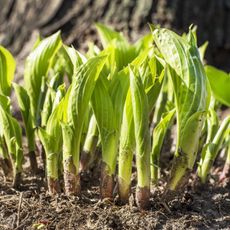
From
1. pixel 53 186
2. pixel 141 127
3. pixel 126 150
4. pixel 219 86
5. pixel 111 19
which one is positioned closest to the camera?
pixel 141 127

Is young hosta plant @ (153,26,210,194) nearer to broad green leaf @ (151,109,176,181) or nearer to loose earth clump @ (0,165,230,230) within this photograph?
broad green leaf @ (151,109,176,181)

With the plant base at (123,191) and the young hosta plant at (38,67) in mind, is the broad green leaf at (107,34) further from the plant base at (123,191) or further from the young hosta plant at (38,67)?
the plant base at (123,191)

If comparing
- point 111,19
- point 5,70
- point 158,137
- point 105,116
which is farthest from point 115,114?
point 111,19

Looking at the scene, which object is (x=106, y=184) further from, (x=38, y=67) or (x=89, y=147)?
(x=38, y=67)

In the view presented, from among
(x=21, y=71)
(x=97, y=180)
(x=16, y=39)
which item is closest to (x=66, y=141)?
(x=97, y=180)

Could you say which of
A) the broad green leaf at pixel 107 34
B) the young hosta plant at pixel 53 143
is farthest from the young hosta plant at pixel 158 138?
the broad green leaf at pixel 107 34
